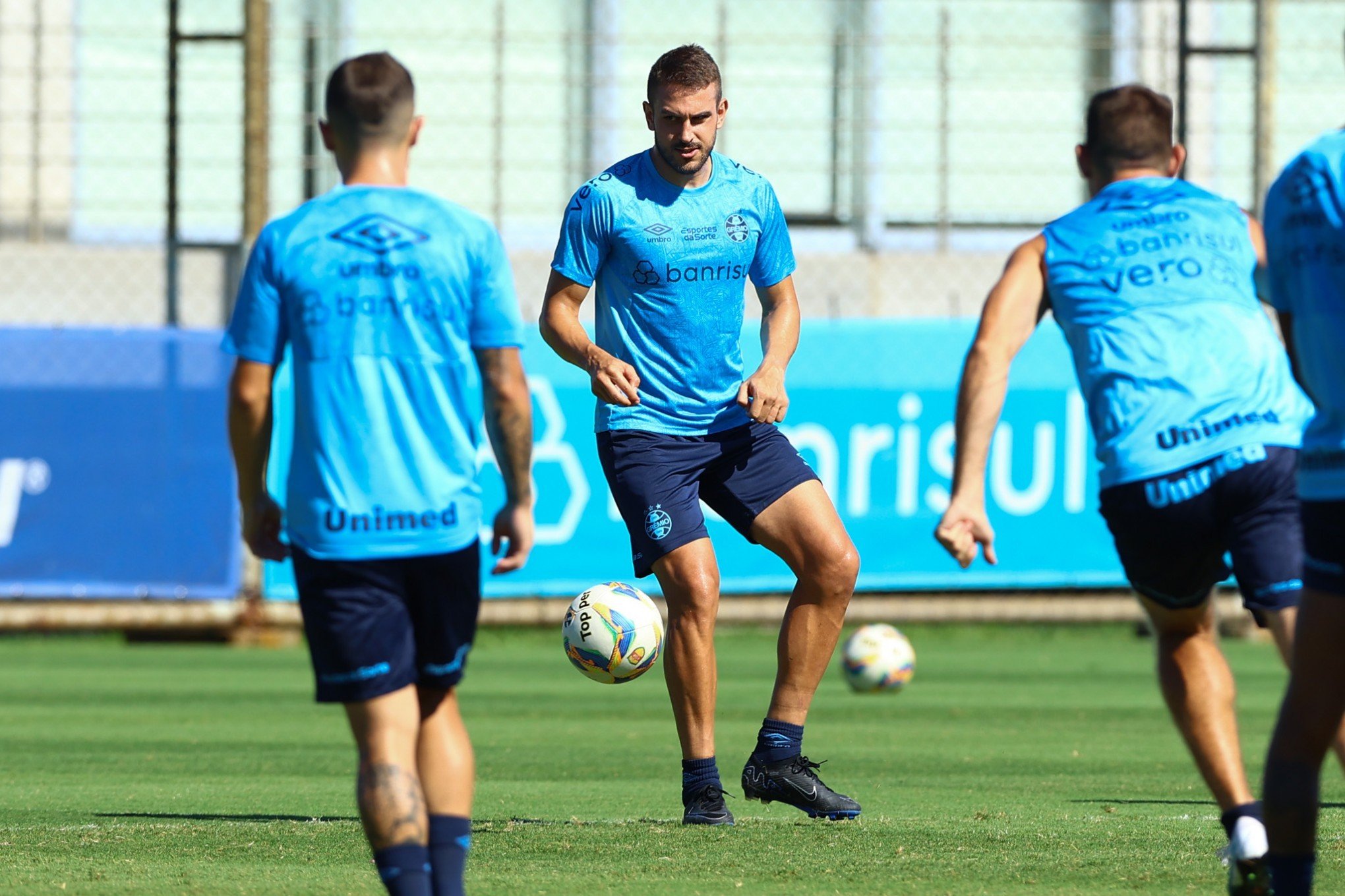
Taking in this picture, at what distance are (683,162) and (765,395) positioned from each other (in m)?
0.77

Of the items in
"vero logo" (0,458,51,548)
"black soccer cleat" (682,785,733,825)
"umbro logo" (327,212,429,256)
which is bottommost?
"vero logo" (0,458,51,548)

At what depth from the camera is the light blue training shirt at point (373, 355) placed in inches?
171

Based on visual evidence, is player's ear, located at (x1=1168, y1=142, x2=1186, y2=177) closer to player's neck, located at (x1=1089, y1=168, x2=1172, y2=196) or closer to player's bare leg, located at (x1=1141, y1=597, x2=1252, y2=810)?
player's neck, located at (x1=1089, y1=168, x2=1172, y2=196)

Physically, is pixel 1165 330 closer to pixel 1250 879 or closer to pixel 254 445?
pixel 1250 879

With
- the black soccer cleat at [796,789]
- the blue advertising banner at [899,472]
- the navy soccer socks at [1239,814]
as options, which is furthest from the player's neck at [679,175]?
the blue advertising banner at [899,472]

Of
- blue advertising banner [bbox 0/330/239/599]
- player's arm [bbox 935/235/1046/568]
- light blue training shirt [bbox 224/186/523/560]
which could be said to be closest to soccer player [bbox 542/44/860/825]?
player's arm [bbox 935/235/1046/568]

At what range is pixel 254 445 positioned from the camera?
4.41 metres

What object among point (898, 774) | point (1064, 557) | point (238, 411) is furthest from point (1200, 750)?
point (1064, 557)

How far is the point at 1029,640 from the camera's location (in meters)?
16.8

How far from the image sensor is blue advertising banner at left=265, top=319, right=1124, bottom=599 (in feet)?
50.7

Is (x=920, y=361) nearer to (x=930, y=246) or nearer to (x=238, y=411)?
(x=930, y=246)

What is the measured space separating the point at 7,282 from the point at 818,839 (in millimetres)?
12883

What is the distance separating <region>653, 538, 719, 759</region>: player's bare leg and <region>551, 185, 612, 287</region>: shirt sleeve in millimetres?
920

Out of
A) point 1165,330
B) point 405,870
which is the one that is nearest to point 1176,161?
point 1165,330
